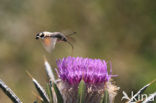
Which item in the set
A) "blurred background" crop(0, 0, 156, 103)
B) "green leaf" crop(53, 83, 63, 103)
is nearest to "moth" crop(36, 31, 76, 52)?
"green leaf" crop(53, 83, 63, 103)

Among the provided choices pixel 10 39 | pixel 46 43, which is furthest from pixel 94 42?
pixel 46 43

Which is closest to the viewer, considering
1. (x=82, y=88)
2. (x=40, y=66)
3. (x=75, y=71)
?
(x=82, y=88)

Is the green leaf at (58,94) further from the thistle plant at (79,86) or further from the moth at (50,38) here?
the moth at (50,38)

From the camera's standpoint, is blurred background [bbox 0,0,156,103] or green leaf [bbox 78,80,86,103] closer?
green leaf [bbox 78,80,86,103]

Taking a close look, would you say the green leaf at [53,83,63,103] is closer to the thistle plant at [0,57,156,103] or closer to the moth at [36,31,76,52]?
the thistle plant at [0,57,156,103]

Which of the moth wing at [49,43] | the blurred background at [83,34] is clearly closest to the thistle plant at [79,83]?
the moth wing at [49,43]

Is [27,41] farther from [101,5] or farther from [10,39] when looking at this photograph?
[101,5]

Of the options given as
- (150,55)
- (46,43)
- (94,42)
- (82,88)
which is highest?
(46,43)
